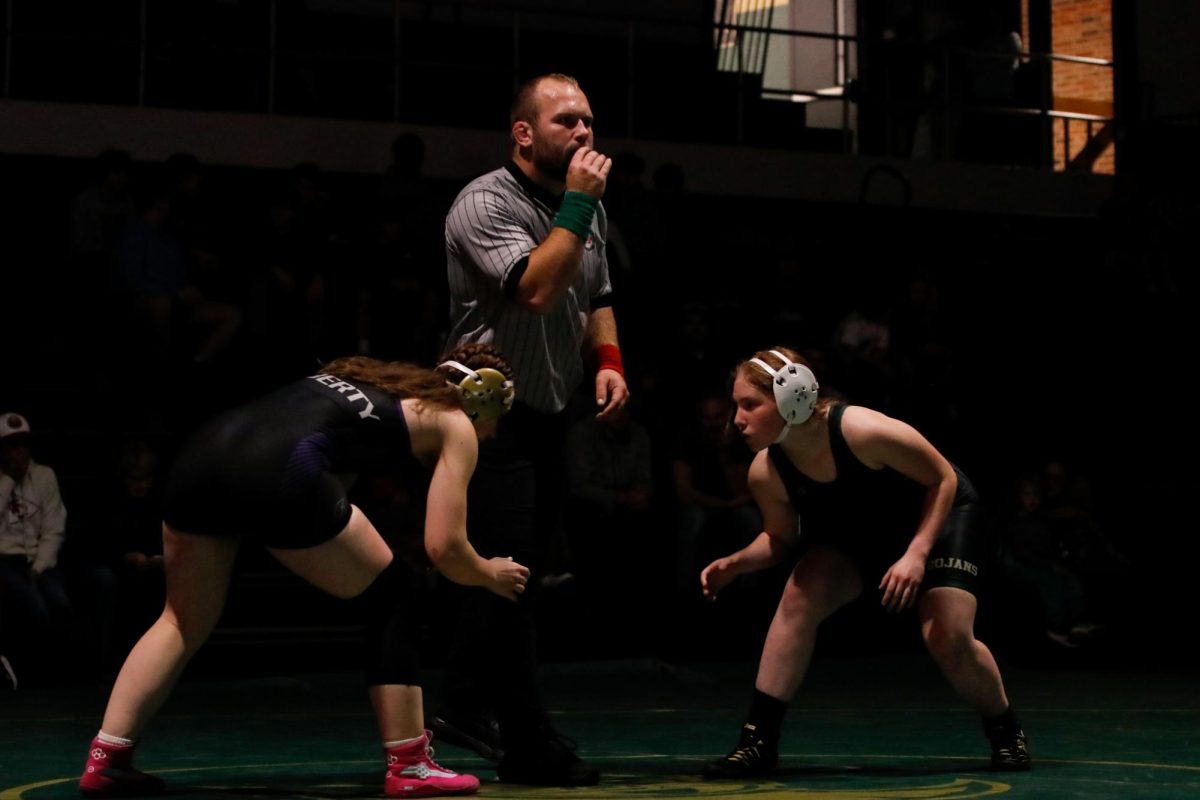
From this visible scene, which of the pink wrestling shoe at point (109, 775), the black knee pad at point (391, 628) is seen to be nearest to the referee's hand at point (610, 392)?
the black knee pad at point (391, 628)

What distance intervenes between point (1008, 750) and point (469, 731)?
148 centimetres

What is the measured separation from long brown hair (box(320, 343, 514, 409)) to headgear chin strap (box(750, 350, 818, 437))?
77 cm

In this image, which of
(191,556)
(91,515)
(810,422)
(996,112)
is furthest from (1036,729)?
(996,112)

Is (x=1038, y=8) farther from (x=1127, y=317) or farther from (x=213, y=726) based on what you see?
(x=213, y=726)

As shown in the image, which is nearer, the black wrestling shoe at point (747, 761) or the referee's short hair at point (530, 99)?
the referee's short hair at point (530, 99)

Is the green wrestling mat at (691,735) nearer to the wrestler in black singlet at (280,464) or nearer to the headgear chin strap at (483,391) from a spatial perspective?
the wrestler in black singlet at (280,464)

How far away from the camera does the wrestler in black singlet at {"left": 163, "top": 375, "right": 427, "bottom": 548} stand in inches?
182

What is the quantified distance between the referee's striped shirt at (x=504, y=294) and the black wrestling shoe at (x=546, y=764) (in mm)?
845

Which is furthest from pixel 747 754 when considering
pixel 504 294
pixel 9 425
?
Result: pixel 9 425

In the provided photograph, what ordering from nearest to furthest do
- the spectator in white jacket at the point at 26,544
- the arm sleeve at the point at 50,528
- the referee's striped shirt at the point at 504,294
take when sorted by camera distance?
the referee's striped shirt at the point at 504,294 → the spectator in white jacket at the point at 26,544 → the arm sleeve at the point at 50,528

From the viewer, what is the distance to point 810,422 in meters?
5.41

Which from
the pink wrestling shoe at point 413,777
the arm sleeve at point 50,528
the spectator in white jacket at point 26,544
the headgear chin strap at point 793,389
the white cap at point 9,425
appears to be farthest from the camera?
the white cap at point 9,425

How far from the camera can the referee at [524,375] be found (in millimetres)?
4996

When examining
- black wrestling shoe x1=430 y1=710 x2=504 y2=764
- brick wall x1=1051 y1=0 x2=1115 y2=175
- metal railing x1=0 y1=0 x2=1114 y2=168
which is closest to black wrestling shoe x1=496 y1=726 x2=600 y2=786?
black wrestling shoe x1=430 y1=710 x2=504 y2=764
